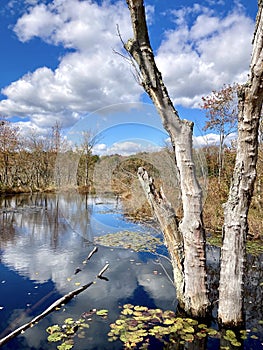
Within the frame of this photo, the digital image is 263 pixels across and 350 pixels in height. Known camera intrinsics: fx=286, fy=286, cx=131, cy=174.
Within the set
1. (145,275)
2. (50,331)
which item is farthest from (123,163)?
(50,331)

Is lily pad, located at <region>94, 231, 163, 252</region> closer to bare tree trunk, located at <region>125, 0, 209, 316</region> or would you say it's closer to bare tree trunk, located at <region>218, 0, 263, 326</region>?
bare tree trunk, located at <region>125, 0, 209, 316</region>

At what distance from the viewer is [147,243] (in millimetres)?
6730

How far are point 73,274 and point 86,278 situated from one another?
262 millimetres

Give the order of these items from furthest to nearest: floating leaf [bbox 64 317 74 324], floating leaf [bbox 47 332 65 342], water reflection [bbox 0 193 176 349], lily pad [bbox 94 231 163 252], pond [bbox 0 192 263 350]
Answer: lily pad [bbox 94 231 163 252]
water reflection [bbox 0 193 176 349]
floating leaf [bbox 64 317 74 324]
pond [bbox 0 192 263 350]
floating leaf [bbox 47 332 65 342]

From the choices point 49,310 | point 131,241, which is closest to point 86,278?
point 49,310

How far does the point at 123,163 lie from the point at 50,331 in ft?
13.8

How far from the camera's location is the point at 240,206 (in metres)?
2.67

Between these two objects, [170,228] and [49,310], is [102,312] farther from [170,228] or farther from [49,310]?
[170,228]

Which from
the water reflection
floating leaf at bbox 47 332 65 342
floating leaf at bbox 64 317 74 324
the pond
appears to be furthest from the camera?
the water reflection

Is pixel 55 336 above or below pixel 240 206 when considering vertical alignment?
below

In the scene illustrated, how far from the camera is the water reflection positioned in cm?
309

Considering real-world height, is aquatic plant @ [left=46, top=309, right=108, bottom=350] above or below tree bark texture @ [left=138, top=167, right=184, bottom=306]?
below

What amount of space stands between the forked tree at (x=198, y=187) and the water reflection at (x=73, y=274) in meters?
0.73

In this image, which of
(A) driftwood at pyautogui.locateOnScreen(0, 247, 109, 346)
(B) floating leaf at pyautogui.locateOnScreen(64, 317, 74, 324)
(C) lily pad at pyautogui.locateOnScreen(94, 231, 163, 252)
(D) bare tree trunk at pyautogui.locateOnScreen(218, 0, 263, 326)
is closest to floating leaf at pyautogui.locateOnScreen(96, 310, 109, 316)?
(B) floating leaf at pyautogui.locateOnScreen(64, 317, 74, 324)
